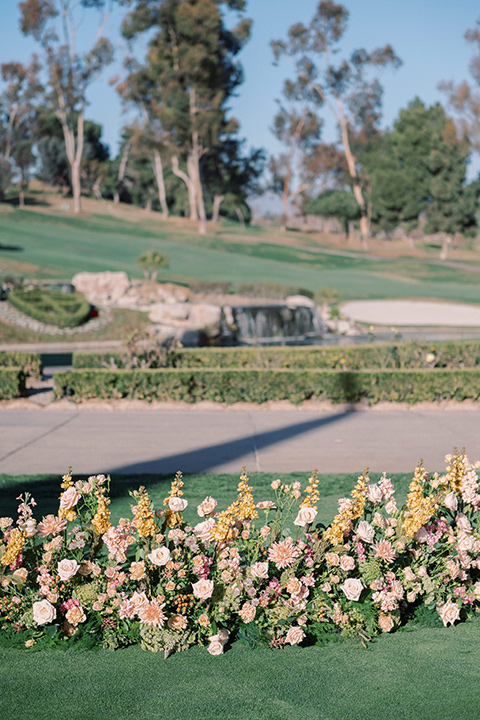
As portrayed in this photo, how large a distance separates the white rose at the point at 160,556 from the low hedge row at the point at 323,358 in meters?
7.96

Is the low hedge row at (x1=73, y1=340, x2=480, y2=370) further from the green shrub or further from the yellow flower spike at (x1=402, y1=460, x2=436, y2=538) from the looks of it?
the green shrub

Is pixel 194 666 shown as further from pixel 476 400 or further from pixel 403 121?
pixel 403 121

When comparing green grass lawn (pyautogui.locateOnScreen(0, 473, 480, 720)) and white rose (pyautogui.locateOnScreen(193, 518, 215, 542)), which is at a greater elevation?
white rose (pyautogui.locateOnScreen(193, 518, 215, 542))

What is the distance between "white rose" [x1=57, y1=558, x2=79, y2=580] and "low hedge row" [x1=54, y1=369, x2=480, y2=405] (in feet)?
23.0

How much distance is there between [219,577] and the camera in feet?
11.1

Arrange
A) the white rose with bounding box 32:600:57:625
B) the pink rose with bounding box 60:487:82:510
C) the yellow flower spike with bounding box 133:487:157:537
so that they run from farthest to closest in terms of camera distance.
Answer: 1. the pink rose with bounding box 60:487:82:510
2. the yellow flower spike with bounding box 133:487:157:537
3. the white rose with bounding box 32:600:57:625

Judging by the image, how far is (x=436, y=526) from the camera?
373cm

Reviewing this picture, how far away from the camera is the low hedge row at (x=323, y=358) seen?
11.4 meters

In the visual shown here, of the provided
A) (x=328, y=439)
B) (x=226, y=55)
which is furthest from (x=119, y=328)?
(x=226, y=55)

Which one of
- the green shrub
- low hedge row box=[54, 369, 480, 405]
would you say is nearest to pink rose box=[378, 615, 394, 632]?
low hedge row box=[54, 369, 480, 405]

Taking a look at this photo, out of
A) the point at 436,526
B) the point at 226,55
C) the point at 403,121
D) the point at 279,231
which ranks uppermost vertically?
the point at 226,55

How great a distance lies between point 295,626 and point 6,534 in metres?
1.50

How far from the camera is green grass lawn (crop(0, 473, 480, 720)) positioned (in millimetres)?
2814

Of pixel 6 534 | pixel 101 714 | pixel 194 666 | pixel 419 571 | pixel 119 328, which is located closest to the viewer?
pixel 101 714
